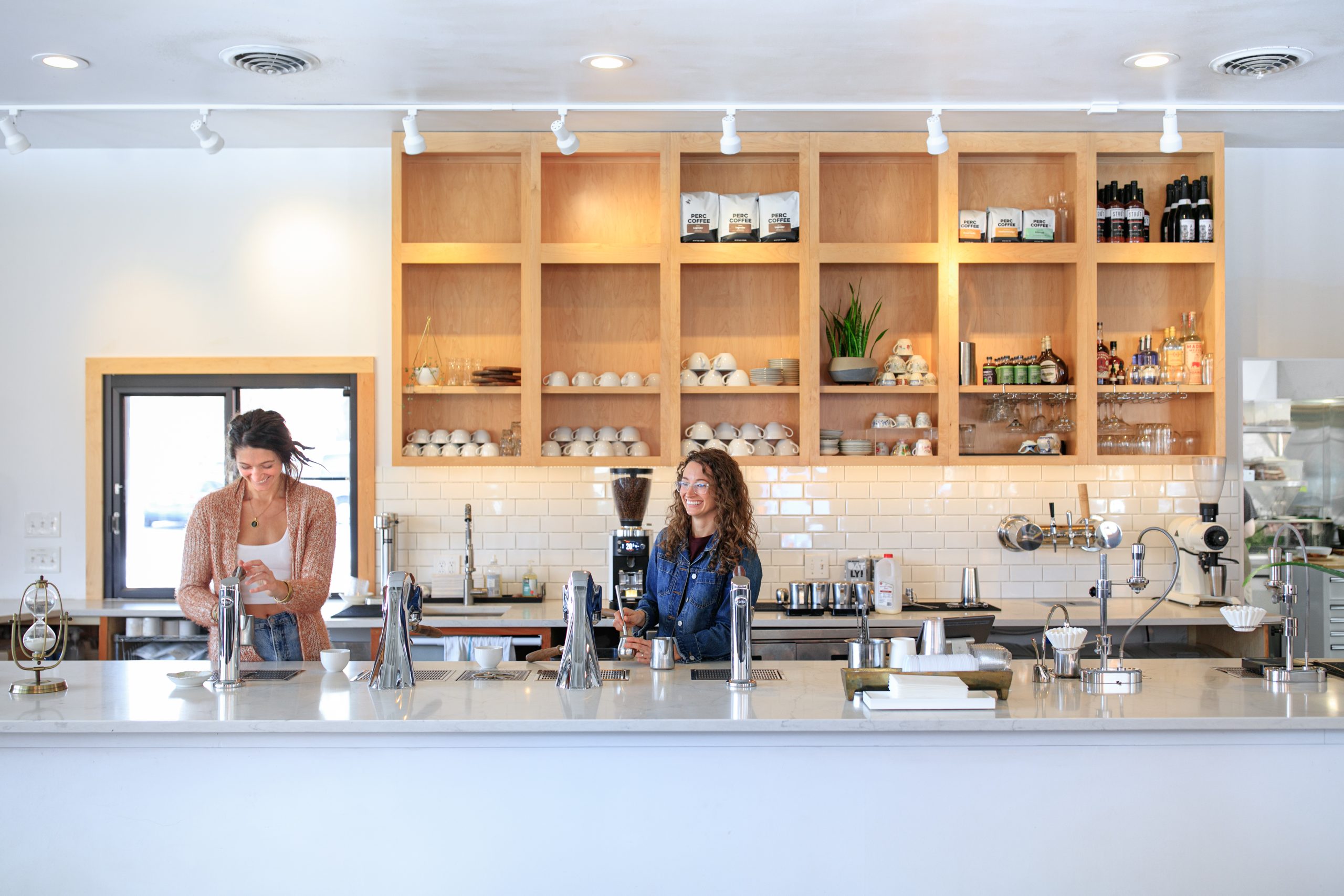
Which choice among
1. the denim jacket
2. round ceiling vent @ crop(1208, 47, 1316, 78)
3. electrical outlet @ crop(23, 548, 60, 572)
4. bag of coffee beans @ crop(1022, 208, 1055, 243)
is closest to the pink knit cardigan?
the denim jacket

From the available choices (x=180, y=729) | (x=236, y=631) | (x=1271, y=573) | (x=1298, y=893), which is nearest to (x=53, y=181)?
A: (x=236, y=631)

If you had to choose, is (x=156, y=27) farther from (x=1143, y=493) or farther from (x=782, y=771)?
(x=1143, y=493)

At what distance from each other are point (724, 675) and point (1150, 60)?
2694 millimetres

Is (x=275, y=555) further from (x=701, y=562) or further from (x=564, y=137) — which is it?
(x=564, y=137)

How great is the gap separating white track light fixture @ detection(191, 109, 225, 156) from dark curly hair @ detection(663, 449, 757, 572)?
7.32ft

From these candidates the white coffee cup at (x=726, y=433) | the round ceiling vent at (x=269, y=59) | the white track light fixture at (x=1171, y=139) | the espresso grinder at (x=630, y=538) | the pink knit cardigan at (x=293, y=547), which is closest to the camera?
the pink knit cardigan at (x=293, y=547)

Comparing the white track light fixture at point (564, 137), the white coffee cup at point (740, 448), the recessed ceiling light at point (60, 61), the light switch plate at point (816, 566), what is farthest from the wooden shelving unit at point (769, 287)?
the recessed ceiling light at point (60, 61)

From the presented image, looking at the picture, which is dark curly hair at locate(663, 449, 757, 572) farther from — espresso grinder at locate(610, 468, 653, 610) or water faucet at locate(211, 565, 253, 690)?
water faucet at locate(211, 565, 253, 690)

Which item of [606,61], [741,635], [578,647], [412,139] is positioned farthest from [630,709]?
[412,139]

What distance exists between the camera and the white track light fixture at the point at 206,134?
4168 mm

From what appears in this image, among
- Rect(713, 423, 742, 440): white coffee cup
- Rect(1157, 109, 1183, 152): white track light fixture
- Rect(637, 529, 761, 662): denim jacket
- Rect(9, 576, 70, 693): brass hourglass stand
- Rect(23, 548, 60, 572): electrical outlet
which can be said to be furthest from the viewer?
Rect(23, 548, 60, 572): electrical outlet

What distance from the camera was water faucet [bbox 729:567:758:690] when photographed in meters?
2.99

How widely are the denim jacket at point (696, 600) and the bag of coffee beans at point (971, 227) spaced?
84.7 inches

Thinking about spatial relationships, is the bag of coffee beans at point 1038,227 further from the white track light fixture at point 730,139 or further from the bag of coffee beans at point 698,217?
the white track light fixture at point 730,139
